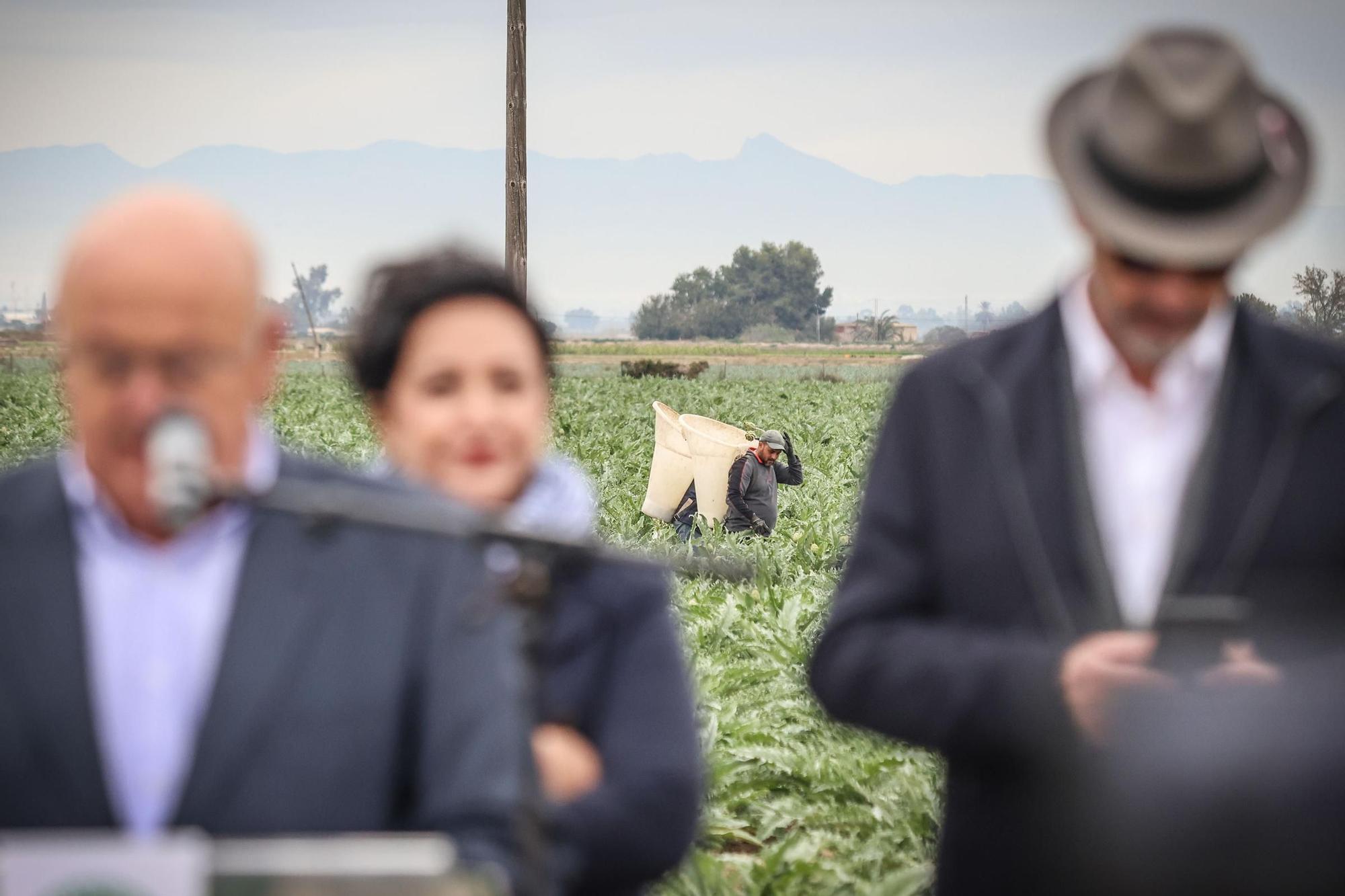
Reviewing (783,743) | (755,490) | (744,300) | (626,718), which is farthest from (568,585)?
(744,300)

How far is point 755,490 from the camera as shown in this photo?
11.1 metres

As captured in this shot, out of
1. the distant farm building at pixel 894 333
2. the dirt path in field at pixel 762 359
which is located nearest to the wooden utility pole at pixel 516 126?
the dirt path in field at pixel 762 359

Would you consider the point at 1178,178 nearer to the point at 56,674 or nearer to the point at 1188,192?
the point at 1188,192

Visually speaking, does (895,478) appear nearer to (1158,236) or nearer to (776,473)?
(1158,236)

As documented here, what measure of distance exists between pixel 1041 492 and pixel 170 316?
44.1 inches

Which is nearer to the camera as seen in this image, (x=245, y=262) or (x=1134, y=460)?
(x=245, y=262)

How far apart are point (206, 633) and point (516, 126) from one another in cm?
1405

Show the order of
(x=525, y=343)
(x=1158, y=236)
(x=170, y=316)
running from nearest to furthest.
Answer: (x=170, y=316), (x=1158, y=236), (x=525, y=343)

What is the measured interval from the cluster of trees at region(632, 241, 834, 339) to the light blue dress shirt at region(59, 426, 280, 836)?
96.9 meters

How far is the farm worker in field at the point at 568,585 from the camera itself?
1.91 meters

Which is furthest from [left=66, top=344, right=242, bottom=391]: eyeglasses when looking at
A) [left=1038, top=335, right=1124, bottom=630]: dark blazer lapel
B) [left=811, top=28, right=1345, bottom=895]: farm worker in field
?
[left=1038, top=335, right=1124, bottom=630]: dark blazer lapel

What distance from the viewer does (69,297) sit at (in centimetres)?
148

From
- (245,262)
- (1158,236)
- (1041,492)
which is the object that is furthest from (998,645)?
(245,262)

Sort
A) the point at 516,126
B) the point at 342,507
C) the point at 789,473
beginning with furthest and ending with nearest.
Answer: the point at 516,126, the point at 789,473, the point at 342,507
